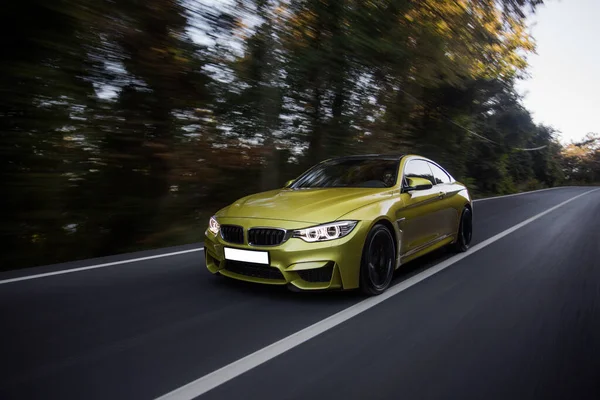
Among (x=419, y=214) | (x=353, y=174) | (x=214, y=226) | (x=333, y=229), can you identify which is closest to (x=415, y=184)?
(x=419, y=214)

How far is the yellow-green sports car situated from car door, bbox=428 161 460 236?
0.34 metres

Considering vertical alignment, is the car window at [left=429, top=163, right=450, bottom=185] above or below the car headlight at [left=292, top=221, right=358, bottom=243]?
above

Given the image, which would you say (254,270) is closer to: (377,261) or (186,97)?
(377,261)

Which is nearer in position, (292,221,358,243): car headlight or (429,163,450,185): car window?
(292,221,358,243): car headlight

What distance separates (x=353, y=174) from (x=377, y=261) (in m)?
1.29

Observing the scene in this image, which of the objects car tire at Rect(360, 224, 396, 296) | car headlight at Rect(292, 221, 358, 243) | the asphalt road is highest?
car headlight at Rect(292, 221, 358, 243)

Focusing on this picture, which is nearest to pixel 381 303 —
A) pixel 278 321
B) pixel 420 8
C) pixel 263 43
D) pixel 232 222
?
pixel 278 321

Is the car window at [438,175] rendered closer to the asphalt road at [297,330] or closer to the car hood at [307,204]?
the asphalt road at [297,330]

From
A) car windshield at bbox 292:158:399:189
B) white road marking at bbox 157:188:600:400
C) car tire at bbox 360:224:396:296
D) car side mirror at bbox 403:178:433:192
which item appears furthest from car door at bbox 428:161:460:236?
car tire at bbox 360:224:396:296

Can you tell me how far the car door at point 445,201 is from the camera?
6270mm

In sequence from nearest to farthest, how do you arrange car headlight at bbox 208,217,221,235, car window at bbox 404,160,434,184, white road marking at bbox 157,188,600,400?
white road marking at bbox 157,188,600,400 → car headlight at bbox 208,217,221,235 → car window at bbox 404,160,434,184

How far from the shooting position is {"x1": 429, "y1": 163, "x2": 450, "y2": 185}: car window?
6547mm

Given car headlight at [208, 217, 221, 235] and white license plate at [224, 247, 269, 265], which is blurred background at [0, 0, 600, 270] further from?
white license plate at [224, 247, 269, 265]

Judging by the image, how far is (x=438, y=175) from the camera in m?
6.68
